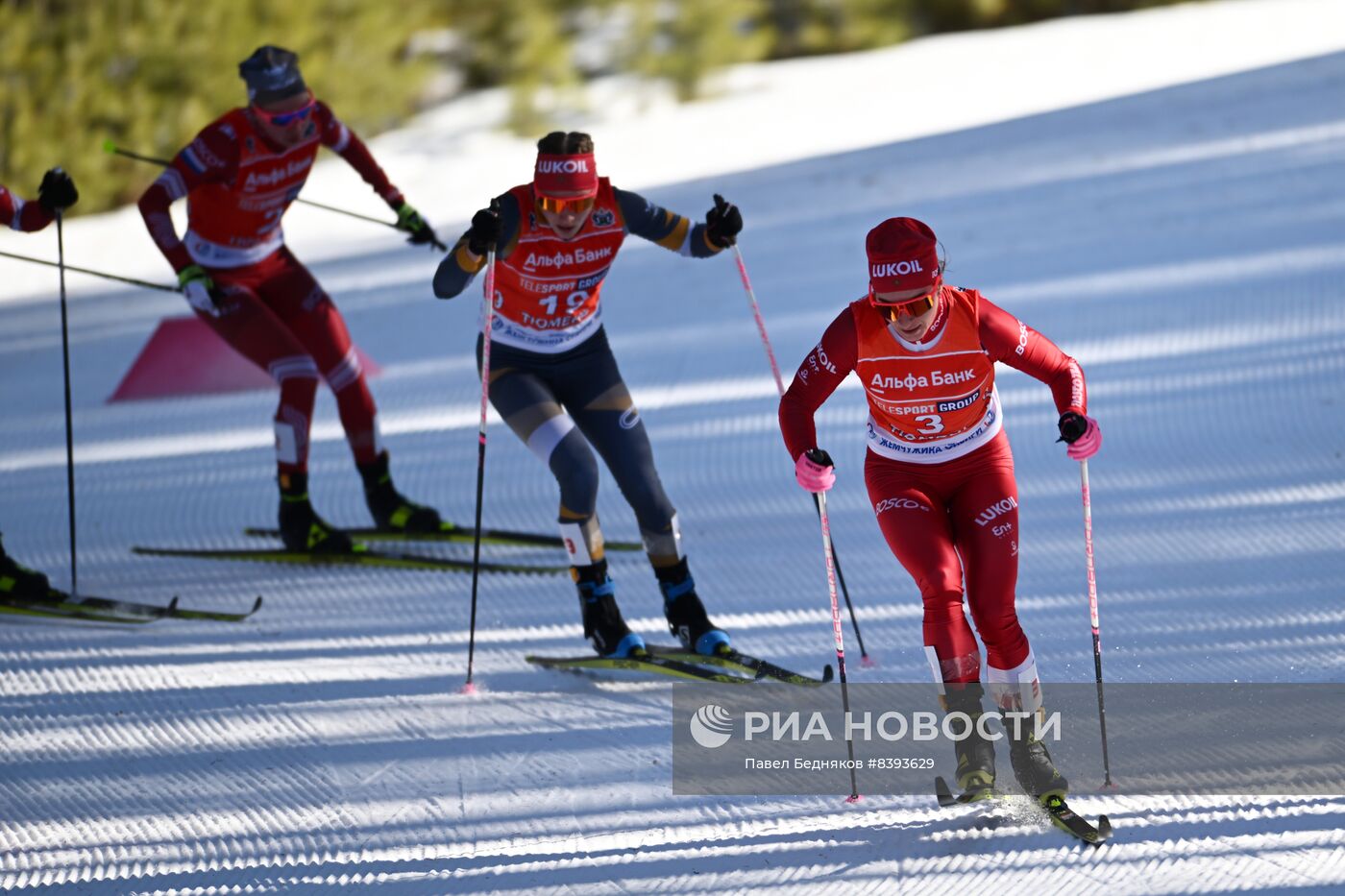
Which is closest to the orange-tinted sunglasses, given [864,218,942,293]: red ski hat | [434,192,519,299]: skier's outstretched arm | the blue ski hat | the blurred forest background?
[434,192,519,299]: skier's outstretched arm

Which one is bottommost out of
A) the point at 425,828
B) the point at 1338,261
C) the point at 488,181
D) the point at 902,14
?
the point at 425,828

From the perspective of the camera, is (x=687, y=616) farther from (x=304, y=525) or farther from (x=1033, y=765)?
(x=304, y=525)

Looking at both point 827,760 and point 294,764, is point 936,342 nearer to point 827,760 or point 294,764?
point 827,760

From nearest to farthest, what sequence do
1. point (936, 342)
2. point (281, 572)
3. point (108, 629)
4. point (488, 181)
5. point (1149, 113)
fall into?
point (936, 342)
point (108, 629)
point (281, 572)
point (1149, 113)
point (488, 181)

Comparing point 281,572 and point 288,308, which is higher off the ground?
point 288,308

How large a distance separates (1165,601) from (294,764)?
2544mm

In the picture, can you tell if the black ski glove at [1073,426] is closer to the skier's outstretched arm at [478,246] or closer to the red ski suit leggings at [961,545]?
the red ski suit leggings at [961,545]

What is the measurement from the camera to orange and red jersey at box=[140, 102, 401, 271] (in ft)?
17.4

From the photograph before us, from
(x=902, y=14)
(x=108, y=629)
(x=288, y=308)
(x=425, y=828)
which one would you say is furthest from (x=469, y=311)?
(x=902, y=14)

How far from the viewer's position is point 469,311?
8594 millimetres

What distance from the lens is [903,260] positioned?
10.6ft

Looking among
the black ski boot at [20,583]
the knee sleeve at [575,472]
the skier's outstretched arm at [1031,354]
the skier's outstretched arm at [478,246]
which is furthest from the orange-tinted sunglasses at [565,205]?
the black ski boot at [20,583]

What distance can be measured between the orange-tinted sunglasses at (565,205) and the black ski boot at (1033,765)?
189 cm

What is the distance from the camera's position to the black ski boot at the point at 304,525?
18.1 feet
